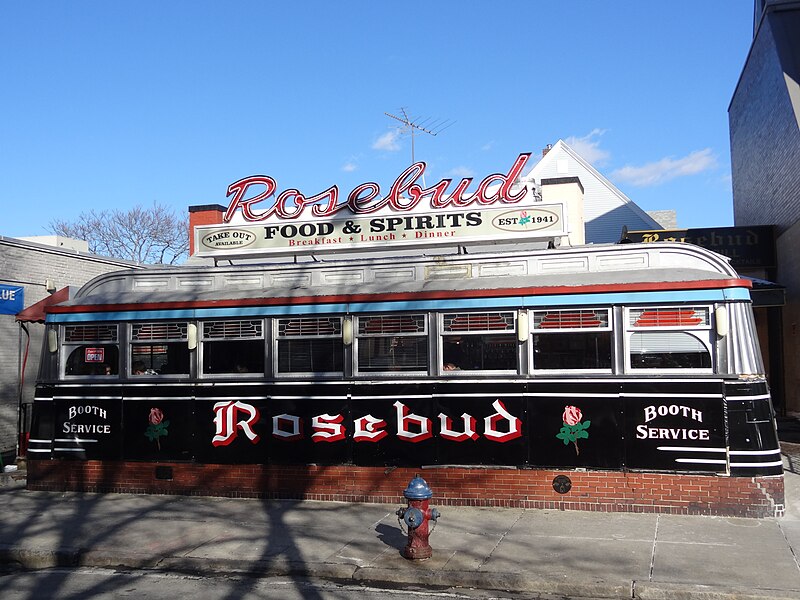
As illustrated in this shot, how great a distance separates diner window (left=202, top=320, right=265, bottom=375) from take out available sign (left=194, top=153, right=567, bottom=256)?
1848mm

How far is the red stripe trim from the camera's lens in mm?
9320

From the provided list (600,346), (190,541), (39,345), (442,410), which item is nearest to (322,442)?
(442,410)

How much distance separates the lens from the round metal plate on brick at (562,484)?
971 cm

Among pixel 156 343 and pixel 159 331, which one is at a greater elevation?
pixel 159 331

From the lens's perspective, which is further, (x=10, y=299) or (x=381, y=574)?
(x=10, y=299)

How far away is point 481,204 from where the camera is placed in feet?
38.6

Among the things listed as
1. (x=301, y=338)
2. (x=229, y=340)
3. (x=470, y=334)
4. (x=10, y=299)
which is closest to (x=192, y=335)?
(x=229, y=340)

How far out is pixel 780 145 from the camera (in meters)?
18.3

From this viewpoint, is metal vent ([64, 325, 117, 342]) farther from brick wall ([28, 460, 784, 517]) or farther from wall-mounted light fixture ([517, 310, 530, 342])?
wall-mounted light fixture ([517, 310, 530, 342])

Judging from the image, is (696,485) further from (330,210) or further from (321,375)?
(330,210)

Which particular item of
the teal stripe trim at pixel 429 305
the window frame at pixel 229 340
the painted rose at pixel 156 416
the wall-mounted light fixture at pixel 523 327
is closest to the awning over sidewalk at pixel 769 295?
the teal stripe trim at pixel 429 305

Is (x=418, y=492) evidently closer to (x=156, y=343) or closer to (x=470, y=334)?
(x=470, y=334)

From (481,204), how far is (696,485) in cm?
504

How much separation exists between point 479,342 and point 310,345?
242 centimetres
